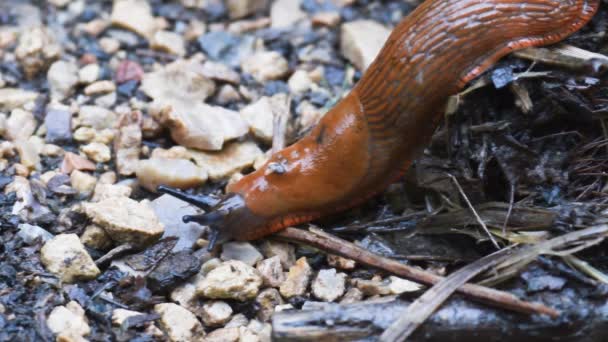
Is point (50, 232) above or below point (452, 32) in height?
below

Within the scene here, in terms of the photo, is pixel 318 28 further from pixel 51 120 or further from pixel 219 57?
pixel 51 120

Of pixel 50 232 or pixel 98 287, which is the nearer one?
pixel 98 287

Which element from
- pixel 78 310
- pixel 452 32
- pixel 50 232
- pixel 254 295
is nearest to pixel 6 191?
pixel 50 232

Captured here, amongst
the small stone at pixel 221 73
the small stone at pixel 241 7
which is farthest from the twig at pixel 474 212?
the small stone at pixel 241 7

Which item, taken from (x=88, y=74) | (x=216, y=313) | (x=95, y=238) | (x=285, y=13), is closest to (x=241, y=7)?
(x=285, y=13)

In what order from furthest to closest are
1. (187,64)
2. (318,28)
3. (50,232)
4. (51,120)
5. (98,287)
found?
(318,28) < (187,64) < (51,120) < (50,232) < (98,287)

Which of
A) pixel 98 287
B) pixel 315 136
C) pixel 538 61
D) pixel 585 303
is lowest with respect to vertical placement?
pixel 98 287

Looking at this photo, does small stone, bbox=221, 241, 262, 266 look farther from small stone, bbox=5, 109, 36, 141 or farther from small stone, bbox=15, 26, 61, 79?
small stone, bbox=15, 26, 61, 79

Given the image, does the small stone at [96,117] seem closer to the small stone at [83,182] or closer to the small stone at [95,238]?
the small stone at [83,182]
